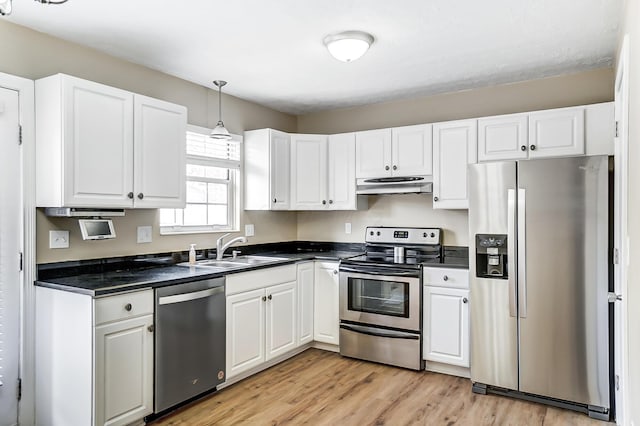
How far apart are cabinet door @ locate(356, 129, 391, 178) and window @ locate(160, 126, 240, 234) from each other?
1.17 meters

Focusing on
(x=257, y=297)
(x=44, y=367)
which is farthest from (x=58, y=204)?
(x=257, y=297)

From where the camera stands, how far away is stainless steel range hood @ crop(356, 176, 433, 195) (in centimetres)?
388

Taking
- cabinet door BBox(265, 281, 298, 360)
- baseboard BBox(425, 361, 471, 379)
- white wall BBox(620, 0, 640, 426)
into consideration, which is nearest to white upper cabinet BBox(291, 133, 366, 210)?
cabinet door BBox(265, 281, 298, 360)

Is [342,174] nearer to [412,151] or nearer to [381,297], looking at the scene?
[412,151]

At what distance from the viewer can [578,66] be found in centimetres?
341

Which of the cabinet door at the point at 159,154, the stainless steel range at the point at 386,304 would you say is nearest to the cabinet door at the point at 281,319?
the stainless steel range at the point at 386,304

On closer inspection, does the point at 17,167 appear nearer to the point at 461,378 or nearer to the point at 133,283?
the point at 133,283

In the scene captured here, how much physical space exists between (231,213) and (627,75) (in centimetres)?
321

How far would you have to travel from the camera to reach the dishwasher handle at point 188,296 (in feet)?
8.91

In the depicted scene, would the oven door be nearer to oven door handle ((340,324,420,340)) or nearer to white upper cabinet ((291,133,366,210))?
oven door handle ((340,324,420,340))

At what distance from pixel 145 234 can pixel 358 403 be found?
6.54 feet

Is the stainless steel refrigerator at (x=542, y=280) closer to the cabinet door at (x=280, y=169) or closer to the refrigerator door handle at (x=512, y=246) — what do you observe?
the refrigerator door handle at (x=512, y=246)

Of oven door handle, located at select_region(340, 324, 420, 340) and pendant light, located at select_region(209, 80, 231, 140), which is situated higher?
pendant light, located at select_region(209, 80, 231, 140)

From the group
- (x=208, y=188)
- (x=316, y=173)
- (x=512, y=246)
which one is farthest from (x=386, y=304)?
(x=208, y=188)
